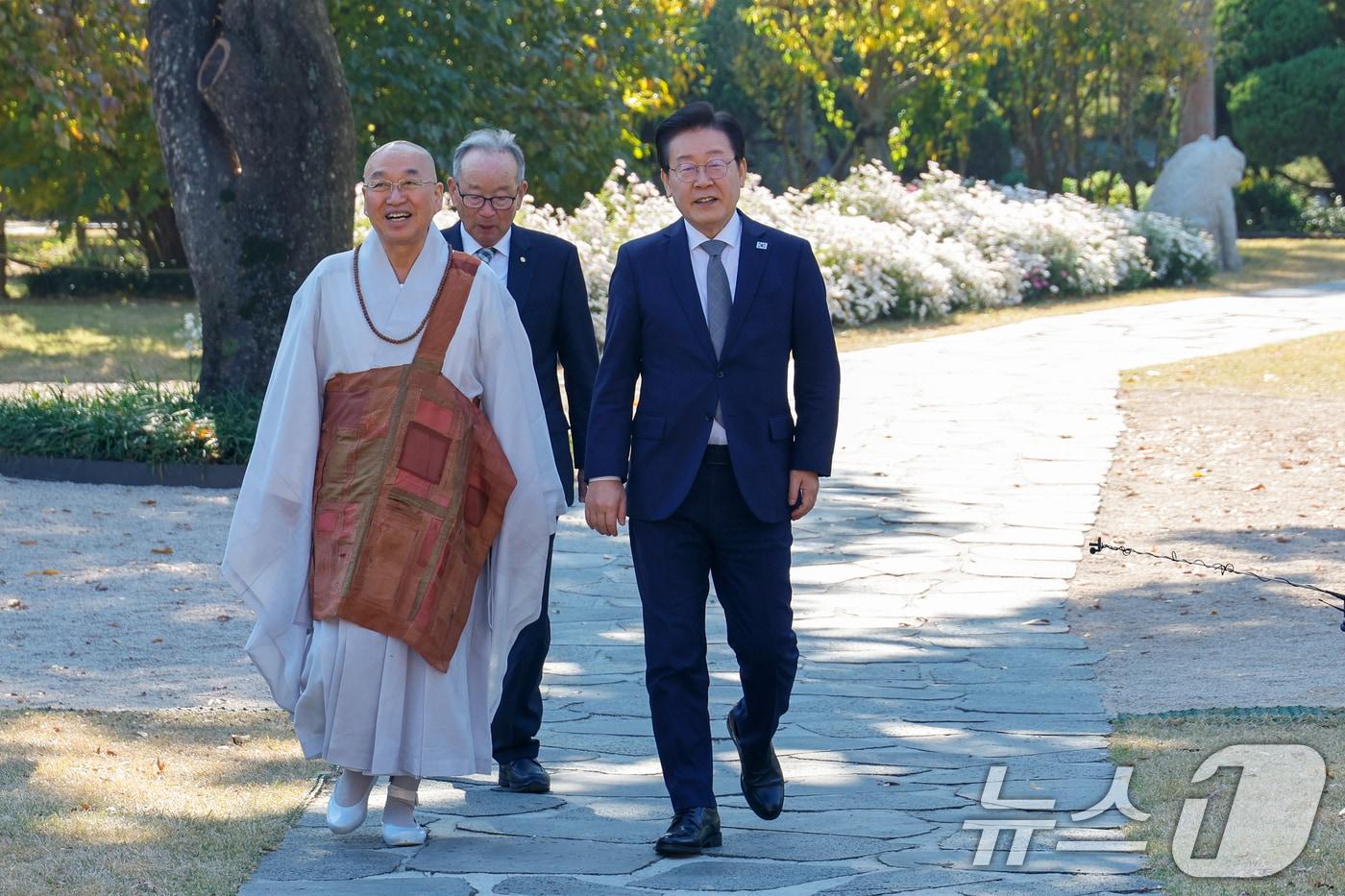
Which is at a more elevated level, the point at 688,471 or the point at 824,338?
the point at 824,338

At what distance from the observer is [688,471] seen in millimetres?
4539

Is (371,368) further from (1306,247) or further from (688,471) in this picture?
(1306,247)

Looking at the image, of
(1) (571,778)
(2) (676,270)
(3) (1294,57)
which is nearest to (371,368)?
(2) (676,270)

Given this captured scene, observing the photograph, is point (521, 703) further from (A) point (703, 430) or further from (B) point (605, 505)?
(A) point (703, 430)

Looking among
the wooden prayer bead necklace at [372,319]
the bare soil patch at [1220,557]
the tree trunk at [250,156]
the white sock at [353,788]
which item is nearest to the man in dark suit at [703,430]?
the wooden prayer bead necklace at [372,319]

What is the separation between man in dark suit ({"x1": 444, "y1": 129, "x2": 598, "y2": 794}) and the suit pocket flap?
57 cm

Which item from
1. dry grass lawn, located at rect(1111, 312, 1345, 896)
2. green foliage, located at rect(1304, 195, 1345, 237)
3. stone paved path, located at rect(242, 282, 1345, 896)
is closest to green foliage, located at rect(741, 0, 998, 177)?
green foliage, located at rect(1304, 195, 1345, 237)

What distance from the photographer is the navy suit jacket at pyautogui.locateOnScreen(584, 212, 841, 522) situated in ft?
15.0

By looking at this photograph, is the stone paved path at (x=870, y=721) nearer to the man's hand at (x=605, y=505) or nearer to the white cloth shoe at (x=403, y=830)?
the white cloth shoe at (x=403, y=830)

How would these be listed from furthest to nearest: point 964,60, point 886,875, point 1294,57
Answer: point 1294,57
point 964,60
point 886,875

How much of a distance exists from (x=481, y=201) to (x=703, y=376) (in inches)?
41.0

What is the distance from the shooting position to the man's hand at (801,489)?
4637 mm

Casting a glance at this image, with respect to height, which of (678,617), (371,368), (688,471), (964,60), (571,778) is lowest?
(571,778)

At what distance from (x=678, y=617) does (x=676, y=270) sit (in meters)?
0.92
